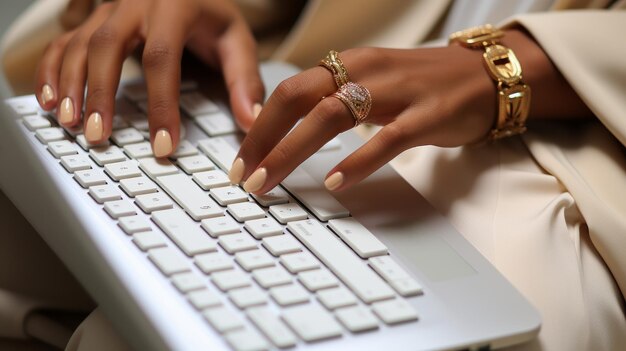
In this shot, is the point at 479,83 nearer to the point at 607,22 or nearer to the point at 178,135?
the point at 607,22

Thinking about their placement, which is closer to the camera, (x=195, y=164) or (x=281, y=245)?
(x=281, y=245)

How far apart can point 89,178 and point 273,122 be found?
0.14 metres

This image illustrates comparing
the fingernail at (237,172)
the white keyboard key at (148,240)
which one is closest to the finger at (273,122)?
the fingernail at (237,172)

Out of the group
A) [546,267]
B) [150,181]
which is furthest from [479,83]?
[150,181]

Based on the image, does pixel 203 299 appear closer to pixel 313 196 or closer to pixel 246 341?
pixel 246 341

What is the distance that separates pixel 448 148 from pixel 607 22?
0.18 m

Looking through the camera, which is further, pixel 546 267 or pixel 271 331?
pixel 546 267

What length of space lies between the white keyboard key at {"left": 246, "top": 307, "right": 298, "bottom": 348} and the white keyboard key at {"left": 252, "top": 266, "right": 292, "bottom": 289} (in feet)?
0.08

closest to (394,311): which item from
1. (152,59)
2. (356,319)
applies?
(356,319)

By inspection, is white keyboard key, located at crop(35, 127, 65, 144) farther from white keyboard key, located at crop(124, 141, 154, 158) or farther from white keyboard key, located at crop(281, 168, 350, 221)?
white keyboard key, located at crop(281, 168, 350, 221)

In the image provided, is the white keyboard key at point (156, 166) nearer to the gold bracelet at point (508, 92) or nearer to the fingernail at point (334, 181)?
the fingernail at point (334, 181)

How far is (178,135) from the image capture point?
27.5 inches

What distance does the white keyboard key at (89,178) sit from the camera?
62 centimetres

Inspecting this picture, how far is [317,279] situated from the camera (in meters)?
0.52
